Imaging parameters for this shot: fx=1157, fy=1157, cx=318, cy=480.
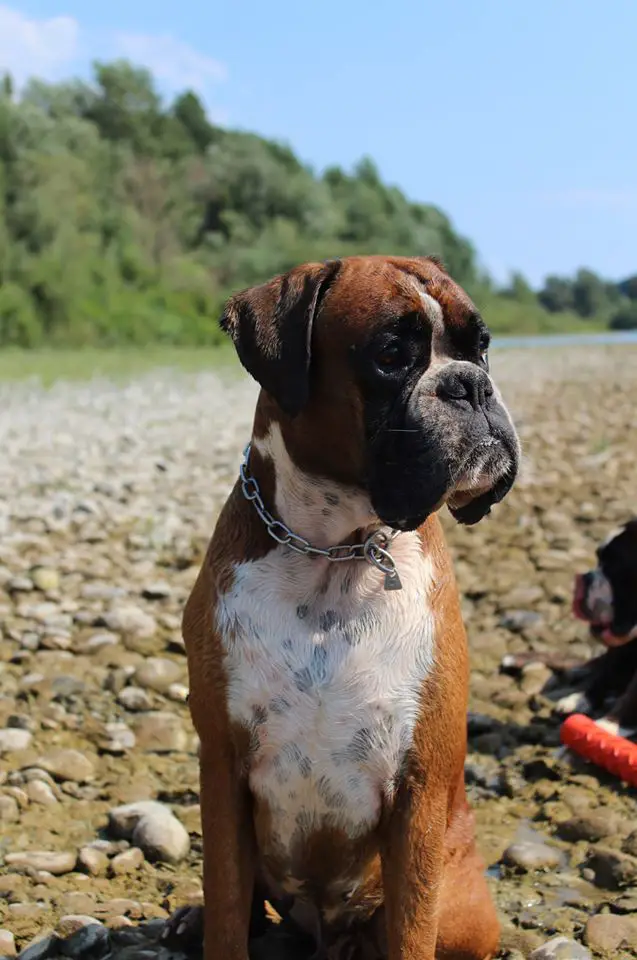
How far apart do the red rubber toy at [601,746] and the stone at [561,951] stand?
A: 149 centimetres

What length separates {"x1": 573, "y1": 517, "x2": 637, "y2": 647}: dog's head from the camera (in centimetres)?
604

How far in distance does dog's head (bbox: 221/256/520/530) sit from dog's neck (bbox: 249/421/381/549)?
4cm

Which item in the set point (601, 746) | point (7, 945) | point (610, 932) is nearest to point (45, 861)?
point (7, 945)

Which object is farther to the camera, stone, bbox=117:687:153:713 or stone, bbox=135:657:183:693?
stone, bbox=135:657:183:693

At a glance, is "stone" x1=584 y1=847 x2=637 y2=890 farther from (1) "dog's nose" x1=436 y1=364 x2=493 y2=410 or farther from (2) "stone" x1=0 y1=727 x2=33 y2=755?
(2) "stone" x1=0 y1=727 x2=33 y2=755

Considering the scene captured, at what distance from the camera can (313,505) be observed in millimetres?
3299

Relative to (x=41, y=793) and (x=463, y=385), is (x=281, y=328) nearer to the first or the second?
(x=463, y=385)

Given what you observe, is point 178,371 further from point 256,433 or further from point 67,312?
point 256,433

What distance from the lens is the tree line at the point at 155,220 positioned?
3497cm

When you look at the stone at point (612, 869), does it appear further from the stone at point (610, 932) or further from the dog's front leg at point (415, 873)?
the dog's front leg at point (415, 873)

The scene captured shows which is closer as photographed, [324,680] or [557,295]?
[324,680]

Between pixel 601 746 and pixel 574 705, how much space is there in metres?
0.72

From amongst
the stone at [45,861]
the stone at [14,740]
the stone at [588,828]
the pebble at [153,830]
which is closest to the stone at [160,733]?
the stone at [14,740]

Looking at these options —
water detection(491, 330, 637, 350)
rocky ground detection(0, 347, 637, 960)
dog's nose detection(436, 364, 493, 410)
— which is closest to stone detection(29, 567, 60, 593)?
rocky ground detection(0, 347, 637, 960)
